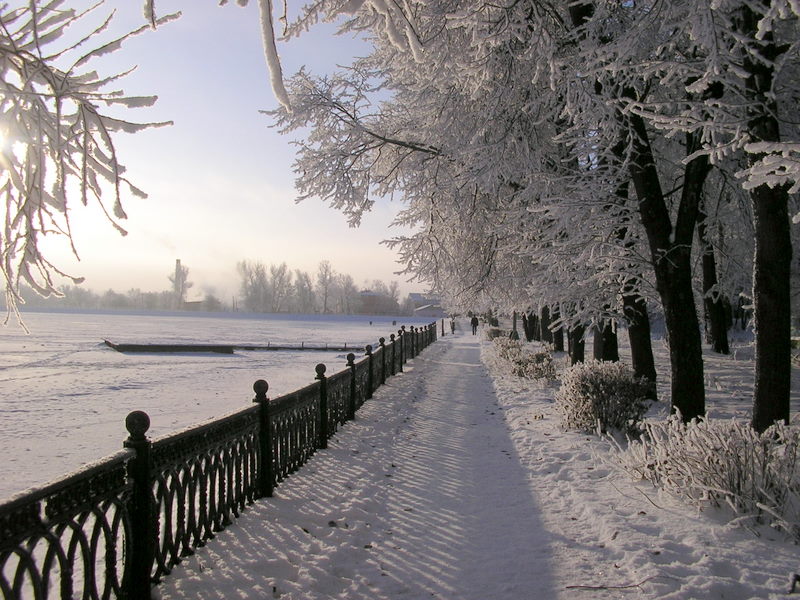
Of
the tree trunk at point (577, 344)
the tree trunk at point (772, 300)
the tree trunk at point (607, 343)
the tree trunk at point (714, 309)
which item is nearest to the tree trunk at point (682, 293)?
the tree trunk at point (772, 300)

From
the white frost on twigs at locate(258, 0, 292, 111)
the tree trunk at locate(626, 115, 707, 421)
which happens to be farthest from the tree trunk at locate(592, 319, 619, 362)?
the white frost on twigs at locate(258, 0, 292, 111)

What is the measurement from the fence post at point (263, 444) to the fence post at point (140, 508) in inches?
73.4

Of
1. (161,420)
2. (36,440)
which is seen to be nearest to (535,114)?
(161,420)

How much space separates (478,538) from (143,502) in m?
2.57

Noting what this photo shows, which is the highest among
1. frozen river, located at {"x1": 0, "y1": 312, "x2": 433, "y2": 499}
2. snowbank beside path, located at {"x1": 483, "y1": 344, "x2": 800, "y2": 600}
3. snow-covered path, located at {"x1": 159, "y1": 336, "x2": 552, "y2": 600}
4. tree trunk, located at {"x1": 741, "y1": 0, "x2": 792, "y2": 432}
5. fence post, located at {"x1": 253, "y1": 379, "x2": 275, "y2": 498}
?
tree trunk, located at {"x1": 741, "y1": 0, "x2": 792, "y2": 432}

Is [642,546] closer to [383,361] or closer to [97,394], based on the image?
[383,361]

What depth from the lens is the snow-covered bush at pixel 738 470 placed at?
3.66 metres

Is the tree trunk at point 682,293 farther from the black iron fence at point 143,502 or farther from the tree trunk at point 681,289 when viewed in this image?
the black iron fence at point 143,502

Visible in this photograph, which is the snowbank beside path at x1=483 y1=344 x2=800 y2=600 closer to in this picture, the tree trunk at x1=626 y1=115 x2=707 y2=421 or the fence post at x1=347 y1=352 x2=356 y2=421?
the tree trunk at x1=626 y1=115 x2=707 y2=421

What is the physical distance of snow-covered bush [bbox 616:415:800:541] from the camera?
366 cm

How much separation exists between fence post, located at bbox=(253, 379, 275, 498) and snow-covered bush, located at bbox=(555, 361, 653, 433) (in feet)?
14.0

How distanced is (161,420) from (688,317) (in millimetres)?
9277

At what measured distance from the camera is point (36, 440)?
803cm

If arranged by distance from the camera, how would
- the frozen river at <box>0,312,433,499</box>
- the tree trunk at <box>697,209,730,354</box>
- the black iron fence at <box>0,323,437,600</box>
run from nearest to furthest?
the black iron fence at <box>0,323,437,600</box> → the frozen river at <box>0,312,433,499</box> → the tree trunk at <box>697,209,730,354</box>
